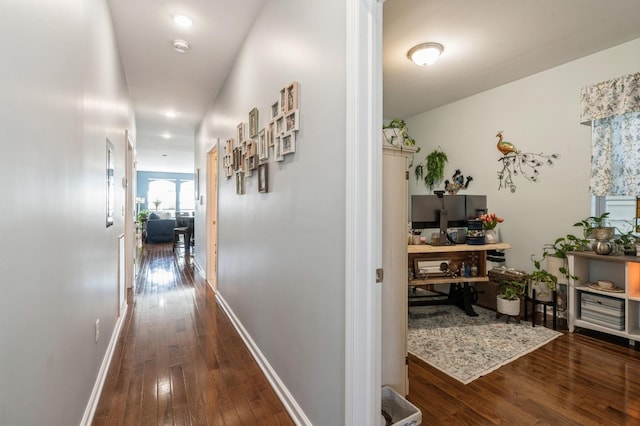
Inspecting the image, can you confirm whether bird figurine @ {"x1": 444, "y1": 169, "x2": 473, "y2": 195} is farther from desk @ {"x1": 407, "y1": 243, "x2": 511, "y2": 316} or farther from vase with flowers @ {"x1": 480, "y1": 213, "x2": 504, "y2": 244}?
desk @ {"x1": 407, "y1": 243, "x2": 511, "y2": 316}

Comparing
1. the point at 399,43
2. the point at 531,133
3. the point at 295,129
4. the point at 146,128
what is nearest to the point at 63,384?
the point at 295,129

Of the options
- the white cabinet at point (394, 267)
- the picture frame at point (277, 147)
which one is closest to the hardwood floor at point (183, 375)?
the white cabinet at point (394, 267)

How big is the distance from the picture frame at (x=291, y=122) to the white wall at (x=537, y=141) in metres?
3.27

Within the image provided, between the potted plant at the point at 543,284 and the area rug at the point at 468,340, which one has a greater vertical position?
the potted plant at the point at 543,284

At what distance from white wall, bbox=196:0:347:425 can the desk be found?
1.44 metres

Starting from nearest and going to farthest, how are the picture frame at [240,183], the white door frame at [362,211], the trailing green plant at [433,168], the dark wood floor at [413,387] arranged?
the white door frame at [362,211] → the dark wood floor at [413,387] → the picture frame at [240,183] → the trailing green plant at [433,168]

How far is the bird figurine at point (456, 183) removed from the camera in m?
4.41

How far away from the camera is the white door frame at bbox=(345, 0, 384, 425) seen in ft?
4.06

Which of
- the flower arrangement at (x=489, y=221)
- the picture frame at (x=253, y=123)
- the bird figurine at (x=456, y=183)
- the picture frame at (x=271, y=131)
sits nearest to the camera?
the picture frame at (x=271, y=131)

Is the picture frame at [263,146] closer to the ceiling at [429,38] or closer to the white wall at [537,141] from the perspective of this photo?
the ceiling at [429,38]

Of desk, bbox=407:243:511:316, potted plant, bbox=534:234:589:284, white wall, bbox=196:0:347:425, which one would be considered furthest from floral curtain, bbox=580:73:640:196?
white wall, bbox=196:0:347:425

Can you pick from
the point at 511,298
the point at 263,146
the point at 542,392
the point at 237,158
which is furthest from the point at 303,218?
the point at 511,298

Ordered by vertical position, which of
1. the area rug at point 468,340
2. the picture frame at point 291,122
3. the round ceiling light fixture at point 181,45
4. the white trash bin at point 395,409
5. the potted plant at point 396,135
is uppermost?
the round ceiling light fixture at point 181,45

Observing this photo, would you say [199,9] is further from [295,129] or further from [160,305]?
[160,305]
